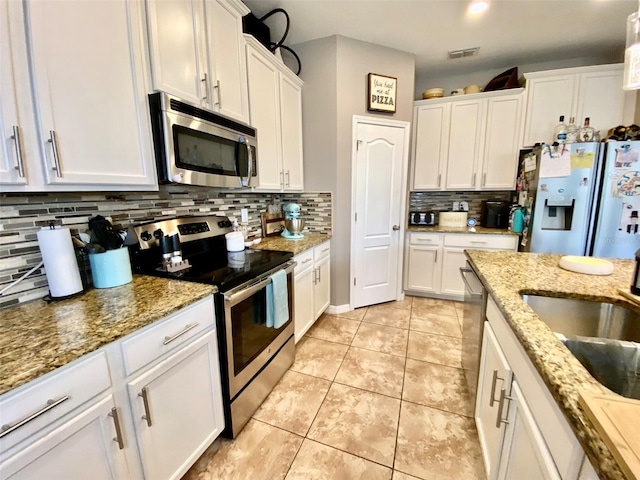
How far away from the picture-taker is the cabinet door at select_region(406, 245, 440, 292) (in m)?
3.23

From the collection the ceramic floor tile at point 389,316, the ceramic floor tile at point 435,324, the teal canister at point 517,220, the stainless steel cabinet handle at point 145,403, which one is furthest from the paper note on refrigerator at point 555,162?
the stainless steel cabinet handle at point 145,403

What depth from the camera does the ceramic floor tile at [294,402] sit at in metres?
1.58

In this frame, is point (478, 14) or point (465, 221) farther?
point (465, 221)

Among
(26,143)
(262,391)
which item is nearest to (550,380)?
(262,391)

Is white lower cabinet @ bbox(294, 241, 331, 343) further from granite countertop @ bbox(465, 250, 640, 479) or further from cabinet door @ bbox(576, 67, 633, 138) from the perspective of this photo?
cabinet door @ bbox(576, 67, 633, 138)

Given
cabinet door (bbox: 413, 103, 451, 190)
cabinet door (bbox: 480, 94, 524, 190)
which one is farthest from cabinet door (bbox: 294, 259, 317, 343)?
cabinet door (bbox: 480, 94, 524, 190)

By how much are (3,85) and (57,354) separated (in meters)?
0.84

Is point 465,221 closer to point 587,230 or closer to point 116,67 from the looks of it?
point 587,230

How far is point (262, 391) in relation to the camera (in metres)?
1.69

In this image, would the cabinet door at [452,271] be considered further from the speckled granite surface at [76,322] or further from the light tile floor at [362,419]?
the speckled granite surface at [76,322]

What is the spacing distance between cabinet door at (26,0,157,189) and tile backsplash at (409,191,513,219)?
3.20 meters

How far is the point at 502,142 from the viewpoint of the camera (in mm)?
3037

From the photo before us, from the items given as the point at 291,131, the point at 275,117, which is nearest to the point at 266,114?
the point at 275,117

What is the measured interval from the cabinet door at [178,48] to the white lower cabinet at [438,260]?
265 centimetres
